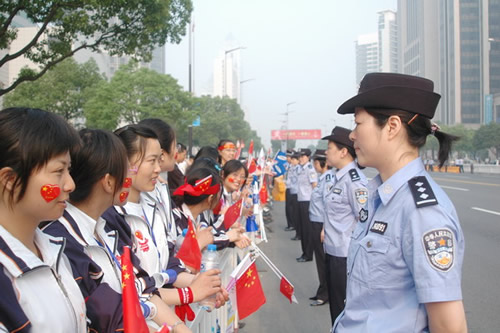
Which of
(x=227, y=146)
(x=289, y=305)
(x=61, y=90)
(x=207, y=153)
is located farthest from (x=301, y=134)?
(x=289, y=305)

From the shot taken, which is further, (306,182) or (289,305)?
(306,182)

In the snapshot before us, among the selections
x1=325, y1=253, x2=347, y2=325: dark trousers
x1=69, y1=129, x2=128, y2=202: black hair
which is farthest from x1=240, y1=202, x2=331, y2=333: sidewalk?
x1=69, y1=129, x2=128, y2=202: black hair

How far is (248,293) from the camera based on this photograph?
10.6 ft

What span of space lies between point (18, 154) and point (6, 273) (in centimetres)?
38

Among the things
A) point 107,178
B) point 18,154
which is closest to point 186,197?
point 107,178

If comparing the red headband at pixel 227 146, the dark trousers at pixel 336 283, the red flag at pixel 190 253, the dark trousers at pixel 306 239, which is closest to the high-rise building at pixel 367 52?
the dark trousers at pixel 306 239

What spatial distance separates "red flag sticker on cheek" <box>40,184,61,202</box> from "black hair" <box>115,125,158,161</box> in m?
1.26

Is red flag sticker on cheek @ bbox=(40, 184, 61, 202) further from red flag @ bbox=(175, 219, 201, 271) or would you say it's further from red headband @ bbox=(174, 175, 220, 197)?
red headband @ bbox=(174, 175, 220, 197)

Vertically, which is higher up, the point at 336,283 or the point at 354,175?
the point at 354,175

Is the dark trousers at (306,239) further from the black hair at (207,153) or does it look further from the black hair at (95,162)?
the black hair at (95,162)

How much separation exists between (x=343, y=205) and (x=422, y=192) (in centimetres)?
301

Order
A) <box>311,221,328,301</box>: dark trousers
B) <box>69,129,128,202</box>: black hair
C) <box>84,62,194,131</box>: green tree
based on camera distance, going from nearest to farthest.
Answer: <box>69,129,128,202</box>: black hair, <box>311,221,328,301</box>: dark trousers, <box>84,62,194,131</box>: green tree

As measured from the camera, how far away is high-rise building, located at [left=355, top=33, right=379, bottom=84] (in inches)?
7483

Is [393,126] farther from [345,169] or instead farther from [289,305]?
[289,305]
